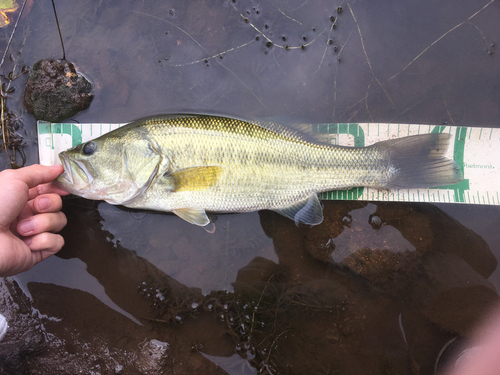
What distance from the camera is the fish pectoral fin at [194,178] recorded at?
2562 mm

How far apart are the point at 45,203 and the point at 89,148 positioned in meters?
0.65

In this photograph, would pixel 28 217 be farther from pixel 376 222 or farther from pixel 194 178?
pixel 376 222

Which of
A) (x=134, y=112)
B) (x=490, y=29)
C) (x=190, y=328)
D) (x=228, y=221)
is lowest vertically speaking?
(x=190, y=328)

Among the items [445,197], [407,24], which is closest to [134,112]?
[407,24]

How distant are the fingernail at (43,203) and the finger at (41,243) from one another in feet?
0.80

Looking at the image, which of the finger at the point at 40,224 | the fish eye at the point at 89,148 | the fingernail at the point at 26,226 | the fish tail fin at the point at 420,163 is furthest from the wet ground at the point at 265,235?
the fish eye at the point at 89,148

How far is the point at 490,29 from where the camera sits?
3.06 metres

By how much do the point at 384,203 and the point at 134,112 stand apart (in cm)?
286

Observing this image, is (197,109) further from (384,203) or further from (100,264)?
(384,203)

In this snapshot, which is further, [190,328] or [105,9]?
[105,9]

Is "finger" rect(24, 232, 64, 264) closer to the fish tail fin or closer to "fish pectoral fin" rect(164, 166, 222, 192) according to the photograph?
"fish pectoral fin" rect(164, 166, 222, 192)

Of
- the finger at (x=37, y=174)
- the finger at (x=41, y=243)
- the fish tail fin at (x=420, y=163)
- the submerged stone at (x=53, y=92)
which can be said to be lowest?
the finger at (x=41, y=243)

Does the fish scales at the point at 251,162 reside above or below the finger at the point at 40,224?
above

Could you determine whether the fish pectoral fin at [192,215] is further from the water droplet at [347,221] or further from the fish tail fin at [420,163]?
the fish tail fin at [420,163]
